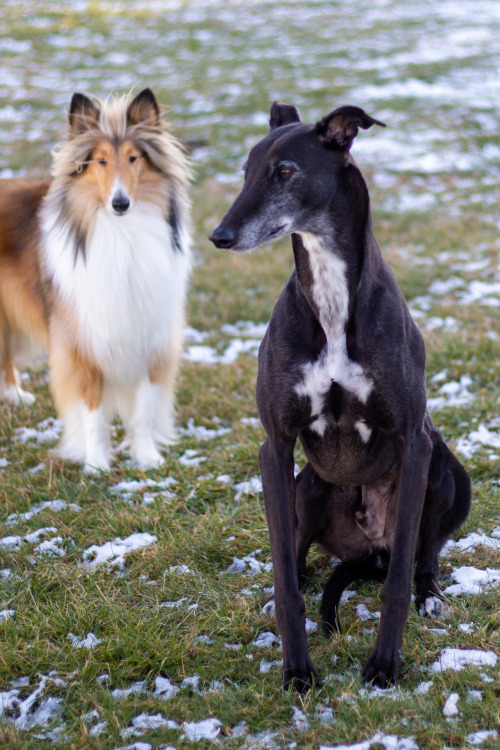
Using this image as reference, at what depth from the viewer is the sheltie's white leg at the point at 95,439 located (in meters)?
4.40

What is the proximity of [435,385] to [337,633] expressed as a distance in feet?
9.16

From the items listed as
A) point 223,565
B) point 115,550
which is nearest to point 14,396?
point 115,550

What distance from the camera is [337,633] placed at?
2646mm

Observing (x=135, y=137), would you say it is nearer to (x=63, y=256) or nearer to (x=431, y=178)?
(x=63, y=256)

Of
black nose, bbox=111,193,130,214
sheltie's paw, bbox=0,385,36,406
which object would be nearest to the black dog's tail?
black nose, bbox=111,193,130,214

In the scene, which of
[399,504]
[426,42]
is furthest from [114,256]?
[426,42]

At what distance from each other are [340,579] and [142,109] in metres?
3.06

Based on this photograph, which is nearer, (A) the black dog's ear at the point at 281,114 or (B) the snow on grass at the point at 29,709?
(B) the snow on grass at the point at 29,709

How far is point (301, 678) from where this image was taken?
2402 millimetres

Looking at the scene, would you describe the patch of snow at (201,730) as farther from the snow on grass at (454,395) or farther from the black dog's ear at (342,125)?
the snow on grass at (454,395)

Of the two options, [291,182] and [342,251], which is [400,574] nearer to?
[342,251]

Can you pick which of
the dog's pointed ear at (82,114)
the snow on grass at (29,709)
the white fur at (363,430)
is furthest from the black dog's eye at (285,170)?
the dog's pointed ear at (82,114)

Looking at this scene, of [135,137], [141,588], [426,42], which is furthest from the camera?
[426,42]

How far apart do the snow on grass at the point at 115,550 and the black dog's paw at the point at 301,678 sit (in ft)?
3.54
